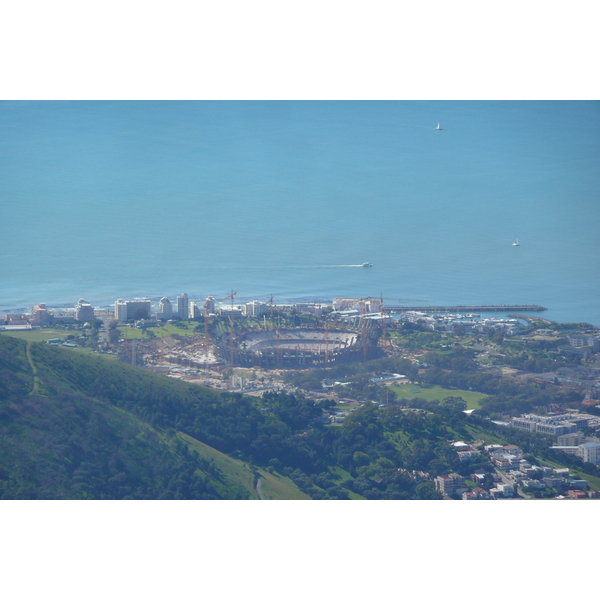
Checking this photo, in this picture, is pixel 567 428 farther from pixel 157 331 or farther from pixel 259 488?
pixel 157 331

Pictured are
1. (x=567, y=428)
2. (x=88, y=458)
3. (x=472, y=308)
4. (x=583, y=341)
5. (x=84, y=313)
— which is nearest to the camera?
(x=88, y=458)

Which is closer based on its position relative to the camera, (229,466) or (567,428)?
(229,466)

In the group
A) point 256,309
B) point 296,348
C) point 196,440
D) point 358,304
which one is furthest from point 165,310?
point 196,440

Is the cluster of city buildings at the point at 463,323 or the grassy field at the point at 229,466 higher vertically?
the cluster of city buildings at the point at 463,323

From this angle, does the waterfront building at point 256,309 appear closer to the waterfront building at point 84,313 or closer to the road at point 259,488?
the waterfront building at point 84,313

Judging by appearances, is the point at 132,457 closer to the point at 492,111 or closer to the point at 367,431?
the point at 367,431

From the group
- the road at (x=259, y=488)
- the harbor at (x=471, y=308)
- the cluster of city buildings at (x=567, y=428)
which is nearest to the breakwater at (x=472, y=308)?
the harbor at (x=471, y=308)

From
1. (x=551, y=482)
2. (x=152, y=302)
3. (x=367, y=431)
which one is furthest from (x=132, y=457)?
(x=152, y=302)
